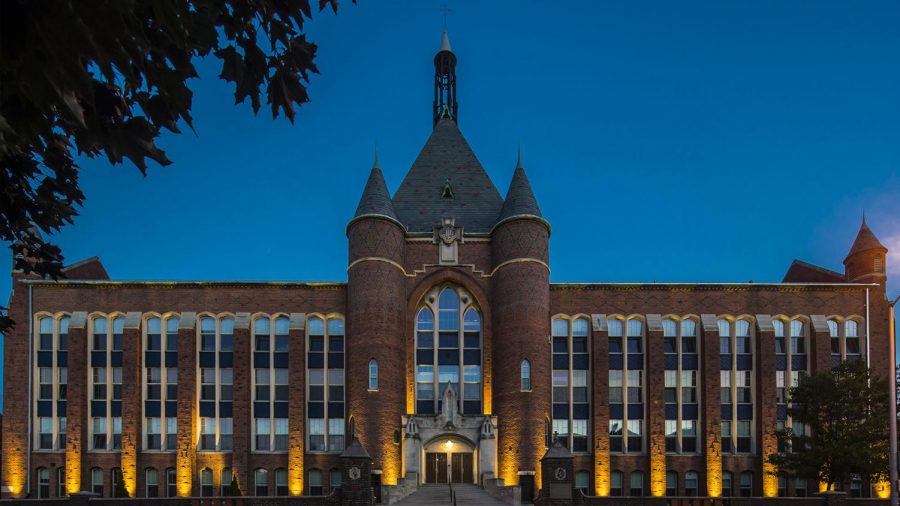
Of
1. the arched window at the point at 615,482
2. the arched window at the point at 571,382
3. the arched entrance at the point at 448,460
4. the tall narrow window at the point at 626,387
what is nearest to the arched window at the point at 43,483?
the arched entrance at the point at 448,460

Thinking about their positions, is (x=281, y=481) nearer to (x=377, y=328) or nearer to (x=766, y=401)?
(x=377, y=328)

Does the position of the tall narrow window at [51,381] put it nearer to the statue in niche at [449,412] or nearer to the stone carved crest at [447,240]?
the statue in niche at [449,412]

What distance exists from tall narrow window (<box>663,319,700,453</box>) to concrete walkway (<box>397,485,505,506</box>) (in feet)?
39.5

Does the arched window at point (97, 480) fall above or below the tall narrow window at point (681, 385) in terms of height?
below

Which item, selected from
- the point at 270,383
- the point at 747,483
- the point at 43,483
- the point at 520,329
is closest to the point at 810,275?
the point at 747,483

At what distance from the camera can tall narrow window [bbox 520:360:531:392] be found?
40.7m

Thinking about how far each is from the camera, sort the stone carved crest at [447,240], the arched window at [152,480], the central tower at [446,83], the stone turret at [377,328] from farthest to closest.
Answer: the central tower at [446,83] → the stone carved crest at [447,240] → the arched window at [152,480] → the stone turret at [377,328]

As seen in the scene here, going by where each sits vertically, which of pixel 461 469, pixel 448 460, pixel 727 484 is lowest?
pixel 727 484

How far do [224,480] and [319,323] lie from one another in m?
10.1

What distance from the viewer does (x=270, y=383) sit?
42875mm

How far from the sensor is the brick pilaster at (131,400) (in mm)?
41031

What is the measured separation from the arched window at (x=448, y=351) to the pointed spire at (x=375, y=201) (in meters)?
5.56

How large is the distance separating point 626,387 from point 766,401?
7.82 meters

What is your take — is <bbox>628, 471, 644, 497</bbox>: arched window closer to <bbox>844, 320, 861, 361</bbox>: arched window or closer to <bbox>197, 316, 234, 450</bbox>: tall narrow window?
<bbox>844, 320, 861, 361</bbox>: arched window
